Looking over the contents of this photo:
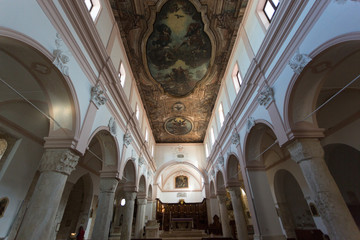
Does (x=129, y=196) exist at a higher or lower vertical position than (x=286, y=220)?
higher

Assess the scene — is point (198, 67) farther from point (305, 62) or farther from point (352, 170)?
point (352, 170)

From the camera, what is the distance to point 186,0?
8164 millimetres

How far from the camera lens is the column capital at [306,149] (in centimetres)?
447

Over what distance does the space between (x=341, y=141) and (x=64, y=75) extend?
31.6 feet

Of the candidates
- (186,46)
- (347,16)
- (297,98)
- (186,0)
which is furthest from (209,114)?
(347,16)

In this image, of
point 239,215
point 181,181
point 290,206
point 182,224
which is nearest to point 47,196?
point 239,215

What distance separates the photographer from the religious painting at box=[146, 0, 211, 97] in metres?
8.66

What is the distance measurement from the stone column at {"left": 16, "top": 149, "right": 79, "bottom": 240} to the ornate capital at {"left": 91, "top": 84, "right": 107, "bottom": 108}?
187 centimetres

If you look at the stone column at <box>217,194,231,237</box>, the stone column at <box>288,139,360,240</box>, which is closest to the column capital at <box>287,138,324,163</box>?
the stone column at <box>288,139,360,240</box>

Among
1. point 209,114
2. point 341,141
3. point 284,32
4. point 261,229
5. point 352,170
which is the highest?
point 209,114

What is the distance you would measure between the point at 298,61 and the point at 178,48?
6767 mm

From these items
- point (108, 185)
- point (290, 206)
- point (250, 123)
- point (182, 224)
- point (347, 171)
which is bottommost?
point (182, 224)

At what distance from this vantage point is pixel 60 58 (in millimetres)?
4254

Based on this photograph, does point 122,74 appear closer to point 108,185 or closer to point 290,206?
point 108,185
